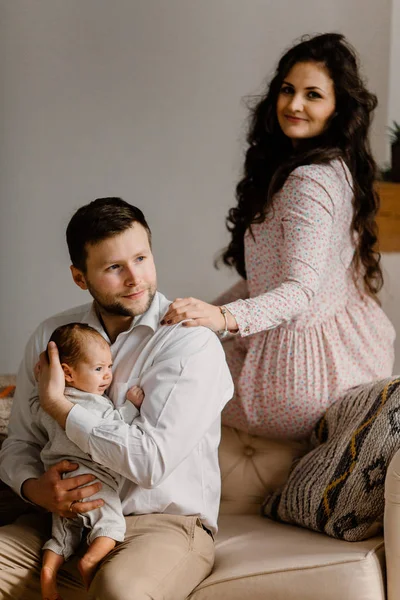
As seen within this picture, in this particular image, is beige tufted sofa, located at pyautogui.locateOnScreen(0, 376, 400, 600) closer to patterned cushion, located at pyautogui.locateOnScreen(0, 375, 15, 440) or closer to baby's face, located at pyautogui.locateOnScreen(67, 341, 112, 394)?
patterned cushion, located at pyautogui.locateOnScreen(0, 375, 15, 440)

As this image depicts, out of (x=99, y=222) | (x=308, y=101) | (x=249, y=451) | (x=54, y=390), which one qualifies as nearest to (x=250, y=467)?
(x=249, y=451)

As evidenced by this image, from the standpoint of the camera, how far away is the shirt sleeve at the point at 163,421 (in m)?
1.63

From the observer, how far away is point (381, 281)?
2393 mm

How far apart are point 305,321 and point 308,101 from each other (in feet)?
2.01

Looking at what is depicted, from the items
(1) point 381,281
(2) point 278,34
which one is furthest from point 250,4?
(1) point 381,281

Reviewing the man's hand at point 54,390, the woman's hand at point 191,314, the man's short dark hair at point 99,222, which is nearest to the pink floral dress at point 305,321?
the woman's hand at point 191,314

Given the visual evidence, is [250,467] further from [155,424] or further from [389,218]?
[389,218]

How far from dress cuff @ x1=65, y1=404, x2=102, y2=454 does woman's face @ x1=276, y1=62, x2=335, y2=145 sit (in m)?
1.05

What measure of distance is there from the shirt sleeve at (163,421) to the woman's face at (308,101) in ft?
2.65

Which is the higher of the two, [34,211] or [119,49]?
[119,49]

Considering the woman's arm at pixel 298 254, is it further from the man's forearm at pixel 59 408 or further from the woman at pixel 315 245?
the man's forearm at pixel 59 408

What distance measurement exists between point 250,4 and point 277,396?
1561 millimetres

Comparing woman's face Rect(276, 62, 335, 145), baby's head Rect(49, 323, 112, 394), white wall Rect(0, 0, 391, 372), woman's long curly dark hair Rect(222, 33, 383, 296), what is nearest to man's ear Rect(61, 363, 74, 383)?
baby's head Rect(49, 323, 112, 394)

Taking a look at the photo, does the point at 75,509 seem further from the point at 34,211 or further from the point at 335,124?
the point at 34,211
